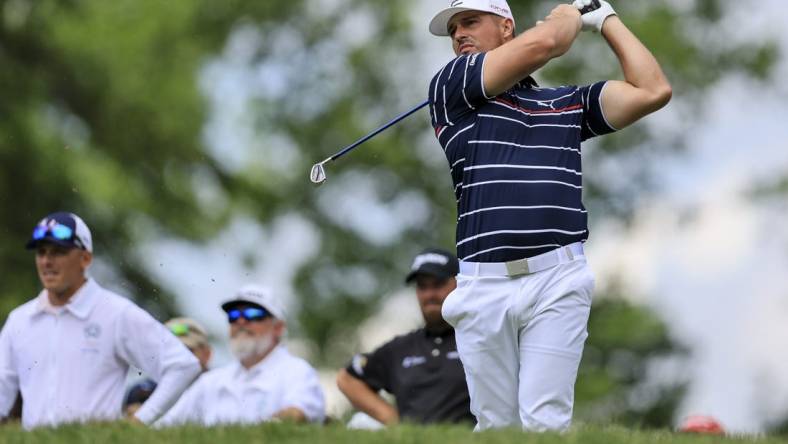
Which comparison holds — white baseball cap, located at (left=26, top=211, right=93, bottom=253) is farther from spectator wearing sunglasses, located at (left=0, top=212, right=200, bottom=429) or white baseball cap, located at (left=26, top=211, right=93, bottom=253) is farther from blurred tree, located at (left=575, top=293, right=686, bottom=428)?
blurred tree, located at (left=575, top=293, right=686, bottom=428)

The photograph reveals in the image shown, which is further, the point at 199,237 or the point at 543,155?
the point at 199,237

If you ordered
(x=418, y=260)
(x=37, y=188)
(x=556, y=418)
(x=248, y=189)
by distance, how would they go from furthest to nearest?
(x=248, y=189)
(x=37, y=188)
(x=418, y=260)
(x=556, y=418)

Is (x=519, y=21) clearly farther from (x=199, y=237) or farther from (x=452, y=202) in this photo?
(x=199, y=237)

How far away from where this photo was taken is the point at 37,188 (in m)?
25.8

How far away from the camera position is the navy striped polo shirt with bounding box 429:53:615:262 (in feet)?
22.9

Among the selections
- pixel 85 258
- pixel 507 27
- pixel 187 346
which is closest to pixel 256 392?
pixel 187 346

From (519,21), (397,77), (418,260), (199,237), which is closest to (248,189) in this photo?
→ (199,237)

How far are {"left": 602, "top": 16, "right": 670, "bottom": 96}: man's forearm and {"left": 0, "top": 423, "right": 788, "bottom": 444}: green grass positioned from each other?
5.12ft

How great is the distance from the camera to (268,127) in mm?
28219

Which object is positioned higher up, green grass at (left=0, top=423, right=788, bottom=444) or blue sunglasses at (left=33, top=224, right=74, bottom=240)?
blue sunglasses at (left=33, top=224, right=74, bottom=240)

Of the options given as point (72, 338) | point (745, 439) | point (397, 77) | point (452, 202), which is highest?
point (397, 77)

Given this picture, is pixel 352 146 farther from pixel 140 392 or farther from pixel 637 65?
pixel 140 392

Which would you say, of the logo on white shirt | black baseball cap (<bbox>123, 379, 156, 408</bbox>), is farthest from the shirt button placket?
black baseball cap (<bbox>123, 379, 156, 408</bbox>)

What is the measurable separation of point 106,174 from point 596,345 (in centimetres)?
961
